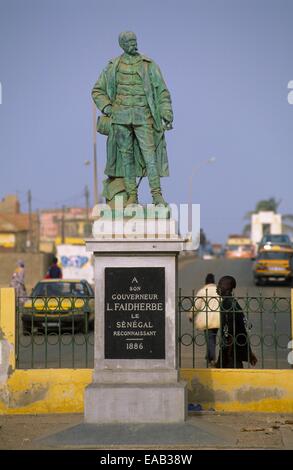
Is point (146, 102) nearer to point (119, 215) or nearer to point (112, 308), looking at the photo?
point (119, 215)

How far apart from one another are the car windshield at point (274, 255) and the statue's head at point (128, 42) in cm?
3050

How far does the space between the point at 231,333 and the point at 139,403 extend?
7.55 ft

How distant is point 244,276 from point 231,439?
39.1m

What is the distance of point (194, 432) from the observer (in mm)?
10508

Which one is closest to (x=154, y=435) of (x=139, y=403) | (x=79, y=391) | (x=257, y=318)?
(x=139, y=403)

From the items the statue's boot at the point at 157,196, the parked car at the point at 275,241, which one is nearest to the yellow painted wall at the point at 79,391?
the statue's boot at the point at 157,196

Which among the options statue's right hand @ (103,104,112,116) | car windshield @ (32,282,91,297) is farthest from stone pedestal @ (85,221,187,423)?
car windshield @ (32,282,91,297)

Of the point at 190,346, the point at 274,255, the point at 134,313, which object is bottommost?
the point at 190,346

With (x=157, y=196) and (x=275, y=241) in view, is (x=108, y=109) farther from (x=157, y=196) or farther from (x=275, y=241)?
(x=275, y=241)

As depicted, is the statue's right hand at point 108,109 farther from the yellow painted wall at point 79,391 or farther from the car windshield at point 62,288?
the car windshield at point 62,288

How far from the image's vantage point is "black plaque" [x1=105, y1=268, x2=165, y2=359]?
11.0 meters

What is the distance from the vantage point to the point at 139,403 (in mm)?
10789

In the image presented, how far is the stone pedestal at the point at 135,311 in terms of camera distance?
36.0 ft

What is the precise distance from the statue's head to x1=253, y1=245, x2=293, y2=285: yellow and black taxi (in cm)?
3003
